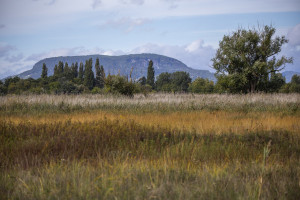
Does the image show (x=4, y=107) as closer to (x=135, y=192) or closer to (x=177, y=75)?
(x=135, y=192)

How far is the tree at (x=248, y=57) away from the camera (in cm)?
2675

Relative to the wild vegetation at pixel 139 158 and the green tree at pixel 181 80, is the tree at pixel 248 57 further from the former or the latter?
the green tree at pixel 181 80

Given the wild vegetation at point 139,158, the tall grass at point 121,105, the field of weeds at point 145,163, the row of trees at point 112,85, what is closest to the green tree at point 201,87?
the row of trees at point 112,85

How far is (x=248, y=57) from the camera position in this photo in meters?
27.5

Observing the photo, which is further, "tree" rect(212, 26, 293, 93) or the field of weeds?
"tree" rect(212, 26, 293, 93)

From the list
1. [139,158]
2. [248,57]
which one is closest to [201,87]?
[248,57]

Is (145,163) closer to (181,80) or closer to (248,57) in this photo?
(248,57)

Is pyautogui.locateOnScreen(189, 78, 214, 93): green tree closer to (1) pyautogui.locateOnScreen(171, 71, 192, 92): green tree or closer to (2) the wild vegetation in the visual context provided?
(1) pyautogui.locateOnScreen(171, 71, 192, 92): green tree

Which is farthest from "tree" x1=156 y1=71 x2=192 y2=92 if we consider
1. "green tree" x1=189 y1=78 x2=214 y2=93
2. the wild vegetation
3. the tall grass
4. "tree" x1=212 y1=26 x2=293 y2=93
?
the wild vegetation

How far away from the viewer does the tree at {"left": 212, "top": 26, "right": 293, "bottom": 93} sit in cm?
2675

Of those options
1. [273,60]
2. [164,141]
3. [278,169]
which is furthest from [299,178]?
[273,60]

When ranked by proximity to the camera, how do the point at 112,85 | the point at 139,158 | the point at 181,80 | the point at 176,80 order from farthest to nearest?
the point at 181,80 → the point at 176,80 → the point at 112,85 → the point at 139,158

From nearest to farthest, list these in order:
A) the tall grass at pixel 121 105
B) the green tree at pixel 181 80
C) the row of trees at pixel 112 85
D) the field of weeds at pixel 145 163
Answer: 1. the field of weeds at pixel 145 163
2. the tall grass at pixel 121 105
3. the row of trees at pixel 112 85
4. the green tree at pixel 181 80

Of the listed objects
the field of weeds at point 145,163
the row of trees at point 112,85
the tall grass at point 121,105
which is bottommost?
the field of weeds at point 145,163
